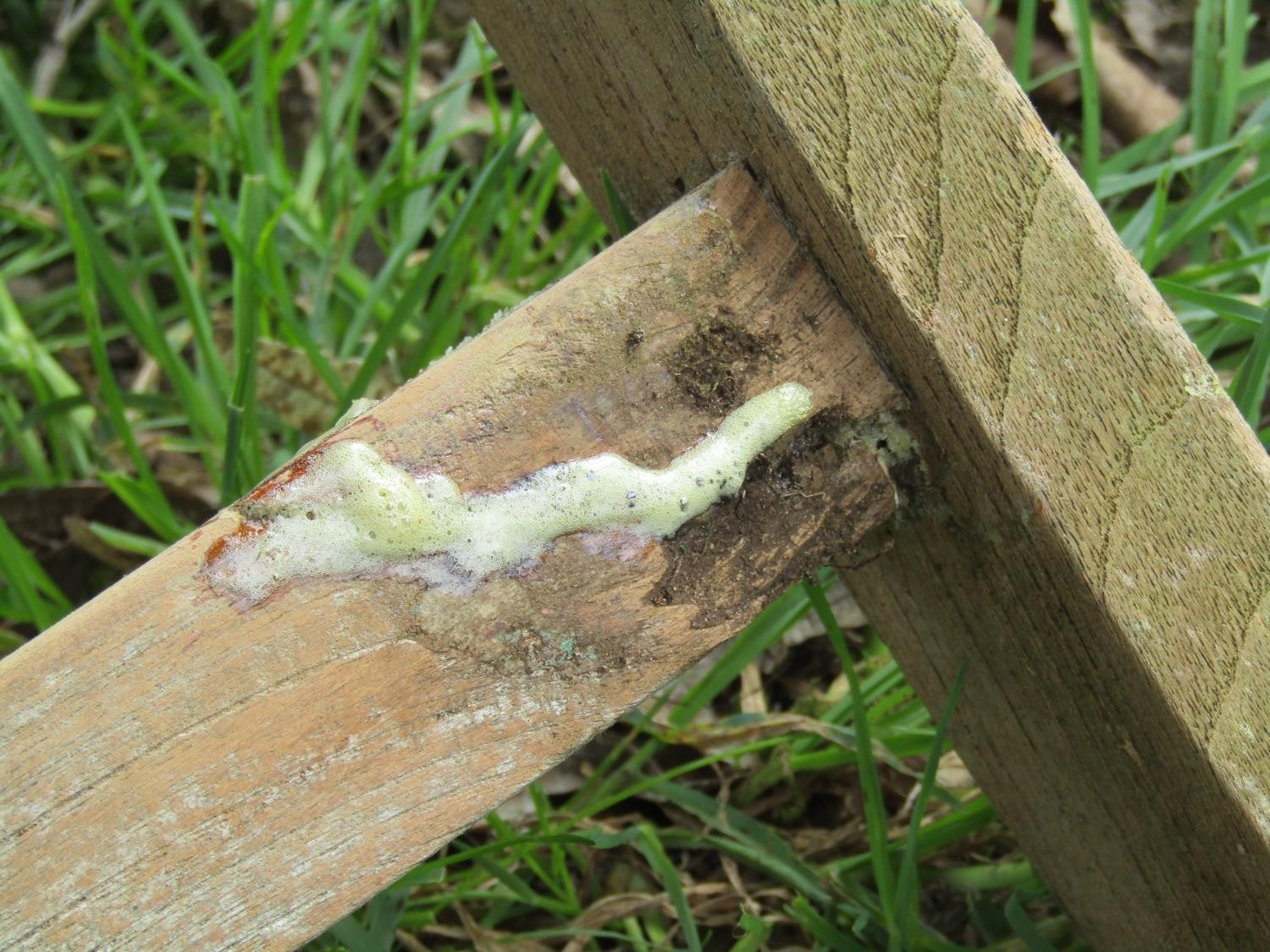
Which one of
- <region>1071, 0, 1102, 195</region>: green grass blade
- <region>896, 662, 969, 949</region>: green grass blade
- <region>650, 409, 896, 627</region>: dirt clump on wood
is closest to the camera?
<region>650, 409, 896, 627</region>: dirt clump on wood

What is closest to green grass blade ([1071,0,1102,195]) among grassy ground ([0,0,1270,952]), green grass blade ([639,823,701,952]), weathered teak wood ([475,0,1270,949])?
grassy ground ([0,0,1270,952])

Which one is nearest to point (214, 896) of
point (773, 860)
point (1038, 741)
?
point (1038, 741)

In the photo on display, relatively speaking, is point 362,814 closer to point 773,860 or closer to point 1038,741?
point 1038,741

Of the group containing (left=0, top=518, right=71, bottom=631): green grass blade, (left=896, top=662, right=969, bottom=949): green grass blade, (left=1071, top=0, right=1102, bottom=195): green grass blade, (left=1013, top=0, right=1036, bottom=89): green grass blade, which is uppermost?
(left=0, top=518, right=71, bottom=631): green grass blade

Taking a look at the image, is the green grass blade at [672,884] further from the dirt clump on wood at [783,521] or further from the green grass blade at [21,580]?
the green grass blade at [21,580]

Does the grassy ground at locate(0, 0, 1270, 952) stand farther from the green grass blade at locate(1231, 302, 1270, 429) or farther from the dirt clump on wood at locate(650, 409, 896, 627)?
the dirt clump on wood at locate(650, 409, 896, 627)

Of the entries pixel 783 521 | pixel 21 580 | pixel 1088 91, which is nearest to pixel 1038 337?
pixel 783 521

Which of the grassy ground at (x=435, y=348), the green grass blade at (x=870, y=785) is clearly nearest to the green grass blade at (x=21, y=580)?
the grassy ground at (x=435, y=348)
